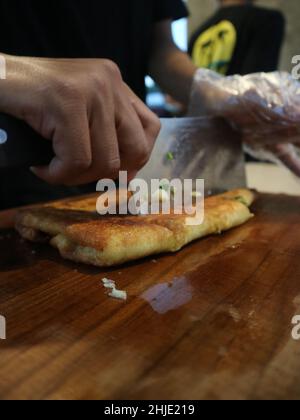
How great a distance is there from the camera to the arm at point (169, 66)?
1712mm

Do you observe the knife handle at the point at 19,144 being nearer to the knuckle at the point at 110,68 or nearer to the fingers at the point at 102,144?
the fingers at the point at 102,144

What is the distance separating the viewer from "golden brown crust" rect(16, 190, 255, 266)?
85 cm

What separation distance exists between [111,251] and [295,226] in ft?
1.96

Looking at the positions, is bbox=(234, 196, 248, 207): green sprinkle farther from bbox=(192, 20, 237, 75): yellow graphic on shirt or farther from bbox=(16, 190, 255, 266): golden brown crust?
bbox=(192, 20, 237, 75): yellow graphic on shirt

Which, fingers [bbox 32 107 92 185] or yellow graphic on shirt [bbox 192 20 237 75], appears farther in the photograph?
yellow graphic on shirt [bbox 192 20 237 75]

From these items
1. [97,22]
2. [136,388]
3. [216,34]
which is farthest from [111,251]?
[216,34]

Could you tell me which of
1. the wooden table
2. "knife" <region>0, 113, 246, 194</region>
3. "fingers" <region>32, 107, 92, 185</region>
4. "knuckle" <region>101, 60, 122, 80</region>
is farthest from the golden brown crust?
"knuckle" <region>101, 60, 122, 80</region>

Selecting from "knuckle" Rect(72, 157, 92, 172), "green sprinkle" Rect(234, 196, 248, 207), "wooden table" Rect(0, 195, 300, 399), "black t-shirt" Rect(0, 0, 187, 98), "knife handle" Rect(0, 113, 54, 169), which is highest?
"black t-shirt" Rect(0, 0, 187, 98)

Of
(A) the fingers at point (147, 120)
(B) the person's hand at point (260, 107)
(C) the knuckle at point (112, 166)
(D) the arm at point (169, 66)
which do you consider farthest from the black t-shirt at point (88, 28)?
(C) the knuckle at point (112, 166)

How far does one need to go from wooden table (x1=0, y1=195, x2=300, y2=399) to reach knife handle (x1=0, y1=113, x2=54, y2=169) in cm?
24

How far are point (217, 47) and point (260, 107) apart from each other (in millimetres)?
1481

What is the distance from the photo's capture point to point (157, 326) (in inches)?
25.2

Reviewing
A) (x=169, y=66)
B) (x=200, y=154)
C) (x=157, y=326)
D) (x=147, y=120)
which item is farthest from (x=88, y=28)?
(x=157, y=326)

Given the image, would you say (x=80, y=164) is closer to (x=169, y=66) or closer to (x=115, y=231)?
(x=115, y=231)
